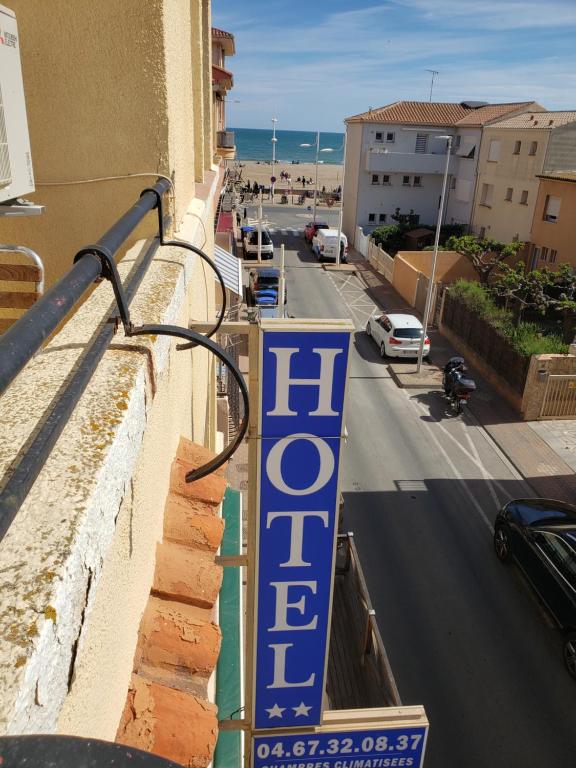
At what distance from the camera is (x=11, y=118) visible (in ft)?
10.2

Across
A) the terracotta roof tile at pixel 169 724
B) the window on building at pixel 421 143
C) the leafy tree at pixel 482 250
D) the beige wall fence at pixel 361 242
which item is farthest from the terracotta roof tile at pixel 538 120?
the terracotta roof tile at pixel 169 724

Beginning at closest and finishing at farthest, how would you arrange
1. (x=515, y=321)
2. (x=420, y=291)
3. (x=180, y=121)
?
(x=180, y=121) → (x=515, y=321) → (x=420, y=291)

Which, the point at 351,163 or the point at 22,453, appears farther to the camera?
the point at 351,163

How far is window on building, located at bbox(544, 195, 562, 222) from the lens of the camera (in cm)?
2714

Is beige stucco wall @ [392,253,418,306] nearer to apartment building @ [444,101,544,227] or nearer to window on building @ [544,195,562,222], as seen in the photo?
window on building @ [544,195,562,222]

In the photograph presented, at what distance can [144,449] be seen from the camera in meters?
→ 2.40

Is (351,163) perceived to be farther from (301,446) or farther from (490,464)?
(301,446)

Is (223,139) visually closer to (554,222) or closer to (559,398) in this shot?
(559,398)

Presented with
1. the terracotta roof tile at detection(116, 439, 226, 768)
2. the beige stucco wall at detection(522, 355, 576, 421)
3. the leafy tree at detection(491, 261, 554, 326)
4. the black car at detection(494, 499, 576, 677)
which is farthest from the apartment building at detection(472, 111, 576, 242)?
the terracotta roof tile at detection(116, 439, 226, 768)

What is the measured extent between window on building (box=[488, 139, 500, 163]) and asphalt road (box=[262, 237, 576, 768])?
22193 millimetres

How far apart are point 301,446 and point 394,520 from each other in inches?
379

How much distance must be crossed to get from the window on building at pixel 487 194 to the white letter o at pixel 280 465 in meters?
34.5

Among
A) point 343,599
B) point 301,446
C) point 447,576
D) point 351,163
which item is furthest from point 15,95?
point 351,163

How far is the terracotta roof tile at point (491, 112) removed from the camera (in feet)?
114
